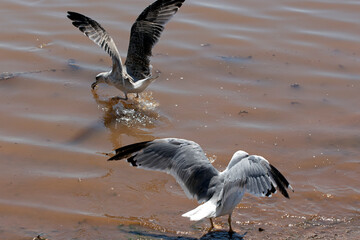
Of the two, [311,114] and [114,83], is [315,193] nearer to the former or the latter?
[311,114]

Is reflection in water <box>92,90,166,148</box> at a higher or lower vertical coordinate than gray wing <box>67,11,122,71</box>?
lower

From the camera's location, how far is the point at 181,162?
5207 millimetres

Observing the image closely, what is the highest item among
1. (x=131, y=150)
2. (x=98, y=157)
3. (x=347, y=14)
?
(x=347, y=14)

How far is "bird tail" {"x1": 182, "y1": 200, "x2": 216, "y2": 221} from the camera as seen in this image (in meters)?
4.52

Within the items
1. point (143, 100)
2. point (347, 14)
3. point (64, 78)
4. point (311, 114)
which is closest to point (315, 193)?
point (311, 114)

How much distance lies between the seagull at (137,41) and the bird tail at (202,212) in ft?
10.5

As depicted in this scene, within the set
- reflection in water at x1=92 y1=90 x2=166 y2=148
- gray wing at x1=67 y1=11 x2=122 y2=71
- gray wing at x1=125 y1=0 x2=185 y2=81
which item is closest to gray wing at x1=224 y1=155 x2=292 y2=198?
reflection in water at x1=92 y1=90 x2=166 y2=148

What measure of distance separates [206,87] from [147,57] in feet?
3.16

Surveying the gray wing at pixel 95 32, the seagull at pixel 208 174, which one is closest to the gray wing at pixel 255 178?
the seagull at pixel 208 174

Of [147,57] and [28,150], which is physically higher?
[147,57]

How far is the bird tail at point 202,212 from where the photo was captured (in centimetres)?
452

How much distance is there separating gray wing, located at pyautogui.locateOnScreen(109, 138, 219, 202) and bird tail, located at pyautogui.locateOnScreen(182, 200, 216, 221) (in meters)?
0.28

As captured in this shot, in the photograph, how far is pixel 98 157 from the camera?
6.33 metres

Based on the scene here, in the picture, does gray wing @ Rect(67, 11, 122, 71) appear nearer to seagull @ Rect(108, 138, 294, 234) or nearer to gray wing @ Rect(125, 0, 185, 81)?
gray wing @ Rect(125, 0, 185, 81)
